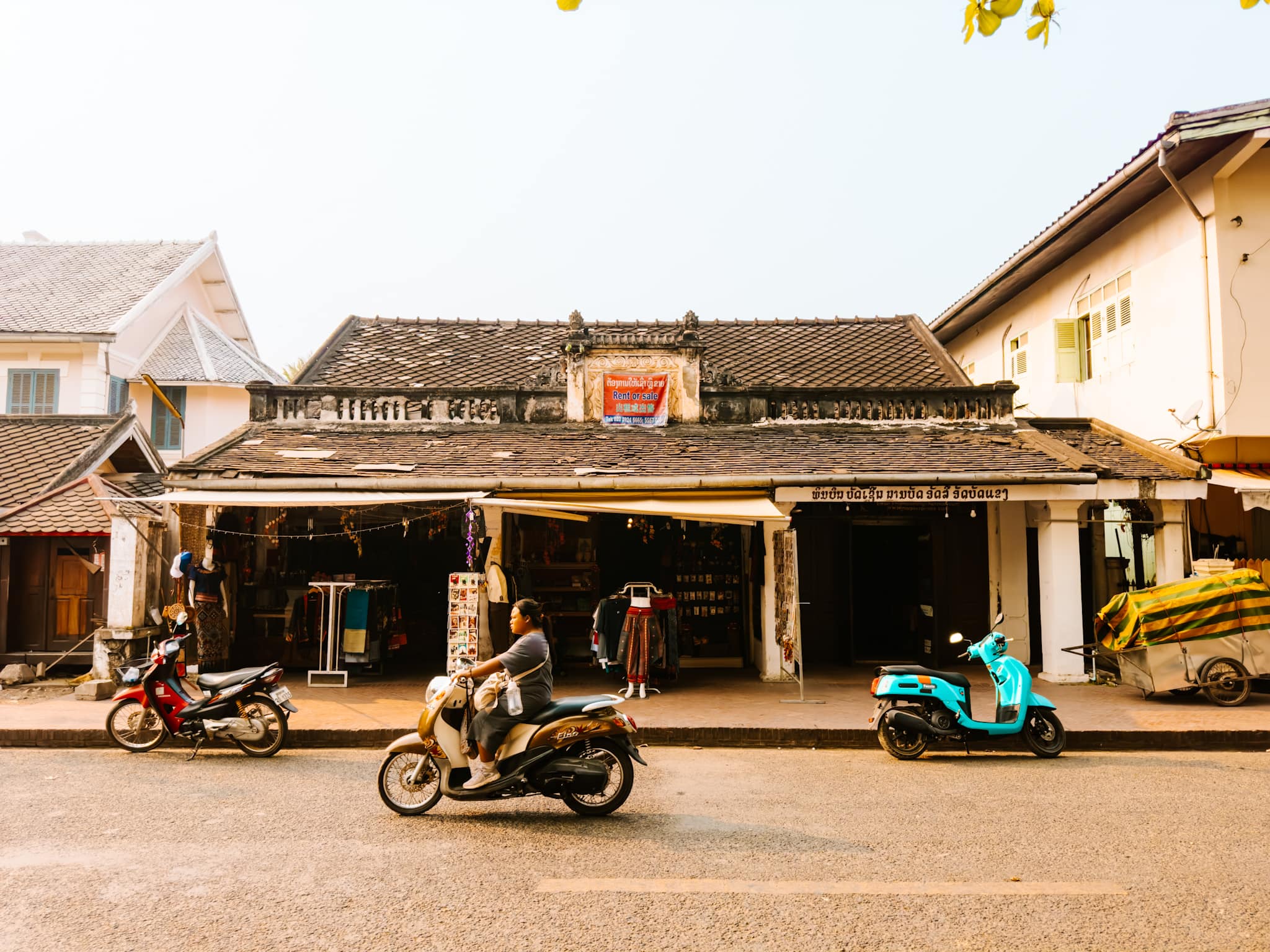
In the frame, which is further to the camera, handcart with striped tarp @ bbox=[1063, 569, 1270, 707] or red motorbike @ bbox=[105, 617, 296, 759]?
handcart with striped tarp @ bbox=[1063, 569, 1270, 707]

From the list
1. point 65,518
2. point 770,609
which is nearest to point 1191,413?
point 770,609

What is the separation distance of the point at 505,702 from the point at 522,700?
0.11 m

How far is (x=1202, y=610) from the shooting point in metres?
10.3

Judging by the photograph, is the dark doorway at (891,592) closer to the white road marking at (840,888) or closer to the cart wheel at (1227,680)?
the cart wheel at (1227,680)

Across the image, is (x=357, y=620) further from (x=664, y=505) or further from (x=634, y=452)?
(x=664, y=505)

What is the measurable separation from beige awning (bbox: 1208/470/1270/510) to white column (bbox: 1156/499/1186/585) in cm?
57

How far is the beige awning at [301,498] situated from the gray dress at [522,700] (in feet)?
14.8

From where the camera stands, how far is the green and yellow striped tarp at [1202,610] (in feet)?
33.8

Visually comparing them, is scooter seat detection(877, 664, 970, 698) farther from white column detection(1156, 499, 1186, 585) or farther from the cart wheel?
white column detection(1156, 499, 1186, 585)

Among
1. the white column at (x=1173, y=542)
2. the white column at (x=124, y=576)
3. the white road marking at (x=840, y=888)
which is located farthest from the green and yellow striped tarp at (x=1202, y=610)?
the white column at (x=124, y=576)

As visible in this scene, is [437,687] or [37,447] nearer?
[437,687]

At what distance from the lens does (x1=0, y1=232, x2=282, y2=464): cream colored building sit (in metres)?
19.2

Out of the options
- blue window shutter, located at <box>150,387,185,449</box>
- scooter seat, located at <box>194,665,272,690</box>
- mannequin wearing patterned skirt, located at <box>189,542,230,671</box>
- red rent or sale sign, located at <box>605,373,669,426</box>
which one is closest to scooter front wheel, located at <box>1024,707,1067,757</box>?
scooter seat, located at <box>194,665,272,690</box>

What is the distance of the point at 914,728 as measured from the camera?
8180 mm
